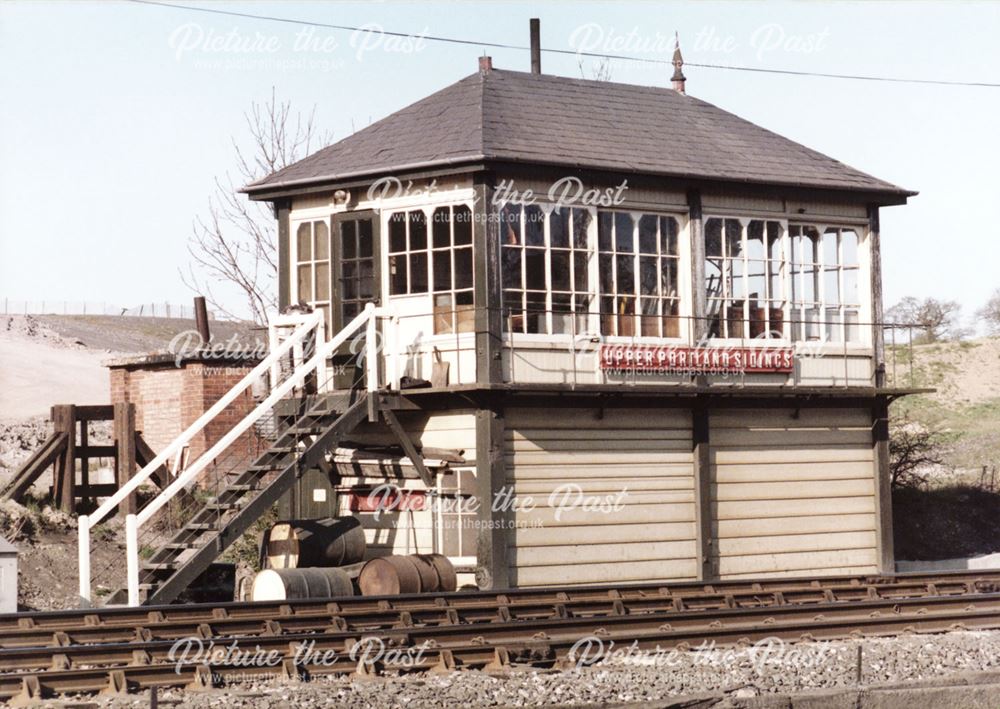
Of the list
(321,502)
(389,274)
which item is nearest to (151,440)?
(321,502)

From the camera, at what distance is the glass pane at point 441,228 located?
18.3m

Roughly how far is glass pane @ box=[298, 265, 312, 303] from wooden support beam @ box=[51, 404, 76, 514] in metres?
4.40


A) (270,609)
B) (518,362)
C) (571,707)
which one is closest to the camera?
(571,707)

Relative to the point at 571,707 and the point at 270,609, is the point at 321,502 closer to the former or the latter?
the point at 270,609

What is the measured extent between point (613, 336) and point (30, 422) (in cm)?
1818

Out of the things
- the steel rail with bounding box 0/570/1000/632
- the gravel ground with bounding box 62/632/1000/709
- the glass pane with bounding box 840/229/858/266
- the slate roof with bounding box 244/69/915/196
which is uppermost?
the slate roof with bounding box 244/69/915/196

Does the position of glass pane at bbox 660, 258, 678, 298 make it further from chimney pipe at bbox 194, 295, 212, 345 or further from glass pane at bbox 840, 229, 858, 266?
chimney pipe at bbox 194, 295, 212, 345

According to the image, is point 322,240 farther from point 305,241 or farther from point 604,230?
point 604,230

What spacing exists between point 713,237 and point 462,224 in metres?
3.75

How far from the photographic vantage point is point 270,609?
13.7 metres

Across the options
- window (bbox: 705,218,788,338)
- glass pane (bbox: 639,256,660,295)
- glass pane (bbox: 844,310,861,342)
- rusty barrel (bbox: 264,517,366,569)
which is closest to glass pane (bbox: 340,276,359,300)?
rusty barrel (bbox: 264,517,366,569)

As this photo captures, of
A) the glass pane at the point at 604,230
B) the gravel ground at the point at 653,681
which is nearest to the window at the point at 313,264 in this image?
the glass pane at the point at 604,230

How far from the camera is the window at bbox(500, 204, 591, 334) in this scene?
18109 millimetres

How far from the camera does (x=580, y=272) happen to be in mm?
18656
